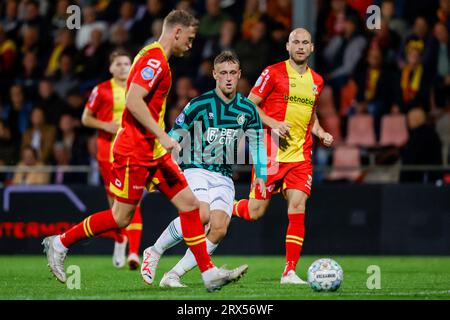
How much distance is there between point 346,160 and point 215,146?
6.03m

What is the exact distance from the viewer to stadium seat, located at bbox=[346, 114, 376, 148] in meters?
15.3

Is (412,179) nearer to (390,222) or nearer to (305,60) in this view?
(390,222)

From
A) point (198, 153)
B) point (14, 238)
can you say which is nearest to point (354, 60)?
point (14, 238)

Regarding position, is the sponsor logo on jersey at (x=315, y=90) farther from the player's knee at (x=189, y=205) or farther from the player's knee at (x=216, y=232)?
the player's knee at (x=189, y=205)

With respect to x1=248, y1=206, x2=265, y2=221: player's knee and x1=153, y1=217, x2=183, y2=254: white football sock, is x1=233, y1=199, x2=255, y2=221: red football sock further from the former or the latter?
x1=153, y1=217, x2=183, y2=254: white football sock

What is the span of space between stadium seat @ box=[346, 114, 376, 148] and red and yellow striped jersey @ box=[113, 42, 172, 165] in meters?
7.29

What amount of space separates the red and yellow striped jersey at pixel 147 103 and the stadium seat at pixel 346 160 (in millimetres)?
7018

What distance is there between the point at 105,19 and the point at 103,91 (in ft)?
20.3

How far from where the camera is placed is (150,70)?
809cm

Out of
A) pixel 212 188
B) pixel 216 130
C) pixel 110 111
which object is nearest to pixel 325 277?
pixel 212 188

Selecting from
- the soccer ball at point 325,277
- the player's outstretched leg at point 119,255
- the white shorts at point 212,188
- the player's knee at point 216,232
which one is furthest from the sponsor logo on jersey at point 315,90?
the player's outstretched leg at point 119,255

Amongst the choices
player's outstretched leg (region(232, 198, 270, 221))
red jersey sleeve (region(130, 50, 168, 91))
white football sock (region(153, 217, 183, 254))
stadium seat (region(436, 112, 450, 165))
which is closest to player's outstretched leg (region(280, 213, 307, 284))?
player's outstretched leg (region(232, 198, 270, 221))

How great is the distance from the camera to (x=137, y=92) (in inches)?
316

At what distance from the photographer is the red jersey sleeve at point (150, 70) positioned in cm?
807
